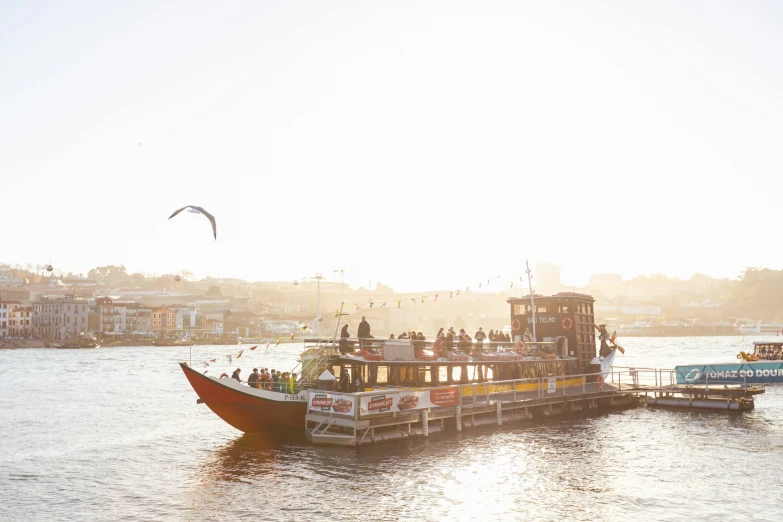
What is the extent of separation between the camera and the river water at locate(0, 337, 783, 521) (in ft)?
63.5

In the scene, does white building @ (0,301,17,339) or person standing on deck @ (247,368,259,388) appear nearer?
person standing on deck @ (247,368,259,388)

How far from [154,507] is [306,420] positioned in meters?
8.03

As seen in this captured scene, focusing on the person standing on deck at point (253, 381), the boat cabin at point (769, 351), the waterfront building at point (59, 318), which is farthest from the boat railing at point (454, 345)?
the waterfront building at point (59, 318)

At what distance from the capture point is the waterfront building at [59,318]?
172750 mm

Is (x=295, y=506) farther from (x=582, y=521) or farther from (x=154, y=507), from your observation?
(x=582, y=521)

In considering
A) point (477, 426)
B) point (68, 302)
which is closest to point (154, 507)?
point (477, 426)

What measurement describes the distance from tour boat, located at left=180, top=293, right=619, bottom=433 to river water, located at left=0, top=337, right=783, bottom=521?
1851 mm

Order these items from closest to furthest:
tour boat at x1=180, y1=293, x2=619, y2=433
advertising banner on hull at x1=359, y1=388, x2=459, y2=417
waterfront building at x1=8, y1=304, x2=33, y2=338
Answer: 1. advertising banner on hull at x1=359, y1=388, x2=459, y2=417
2. tour boat at x1=180, y1=293, x2=619, y2=433
3. waterfront building at x1=8, y1=304, x2=33, y2=338

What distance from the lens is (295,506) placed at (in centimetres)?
1938

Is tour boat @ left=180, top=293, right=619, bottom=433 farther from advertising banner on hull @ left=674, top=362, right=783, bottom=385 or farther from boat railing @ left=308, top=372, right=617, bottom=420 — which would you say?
advertising banner on hull @ left=674, top=362, right=783, bottom=385

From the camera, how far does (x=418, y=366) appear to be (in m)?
31.3

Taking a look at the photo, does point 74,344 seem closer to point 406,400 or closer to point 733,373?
point 733,373

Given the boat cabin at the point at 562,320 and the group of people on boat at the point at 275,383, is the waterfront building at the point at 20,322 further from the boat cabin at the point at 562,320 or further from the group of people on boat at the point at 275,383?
the group of people on boat at the point at 275,383

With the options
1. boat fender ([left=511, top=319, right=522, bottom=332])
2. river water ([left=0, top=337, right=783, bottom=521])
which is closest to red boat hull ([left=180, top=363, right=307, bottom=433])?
river water ([left=0, top=337, right=783, bottom=521])
